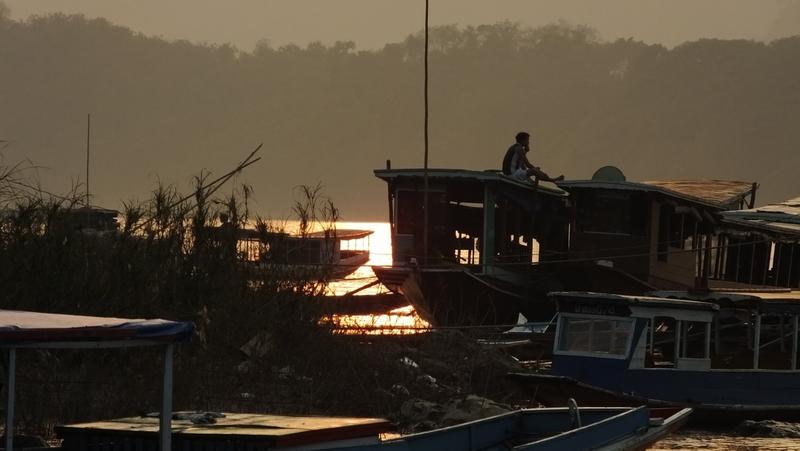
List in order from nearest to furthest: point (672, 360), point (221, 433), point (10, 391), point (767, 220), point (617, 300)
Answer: point (10, 391) → point (221, 433) → point (617, 300) → point (672, 360) → point (767, 220)

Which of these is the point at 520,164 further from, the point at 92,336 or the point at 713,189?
the point at 92,336

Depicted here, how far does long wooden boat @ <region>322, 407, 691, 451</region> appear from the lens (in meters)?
13.2

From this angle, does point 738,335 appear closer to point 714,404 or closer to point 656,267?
point 714,404

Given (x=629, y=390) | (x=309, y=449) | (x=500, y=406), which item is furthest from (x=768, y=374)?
(x=309, y=449)

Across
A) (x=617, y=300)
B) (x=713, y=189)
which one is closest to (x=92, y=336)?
(x=617, y=300)

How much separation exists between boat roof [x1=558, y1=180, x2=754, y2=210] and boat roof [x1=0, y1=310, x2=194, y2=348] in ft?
71.3

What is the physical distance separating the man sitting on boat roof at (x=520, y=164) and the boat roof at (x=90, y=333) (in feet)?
71.7

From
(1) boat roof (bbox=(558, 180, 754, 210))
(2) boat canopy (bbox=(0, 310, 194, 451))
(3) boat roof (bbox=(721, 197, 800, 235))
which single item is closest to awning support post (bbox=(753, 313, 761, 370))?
(3) boat roof (bbox=(721, 197, 800, 235))

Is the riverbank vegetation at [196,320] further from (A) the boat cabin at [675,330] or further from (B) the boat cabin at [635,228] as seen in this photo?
(B) the boat cabin at [635,228]

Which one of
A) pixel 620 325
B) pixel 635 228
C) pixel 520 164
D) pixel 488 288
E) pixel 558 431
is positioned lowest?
pixel 558 431

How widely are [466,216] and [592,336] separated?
1156 centimetres

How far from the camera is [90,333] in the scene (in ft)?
30.9

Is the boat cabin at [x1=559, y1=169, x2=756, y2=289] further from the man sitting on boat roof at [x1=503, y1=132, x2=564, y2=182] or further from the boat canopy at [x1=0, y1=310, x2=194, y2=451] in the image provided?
the boat canopy at [x1=0, y1=310, x2=194, y2=451]

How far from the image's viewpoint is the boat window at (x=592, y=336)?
20.1 m
